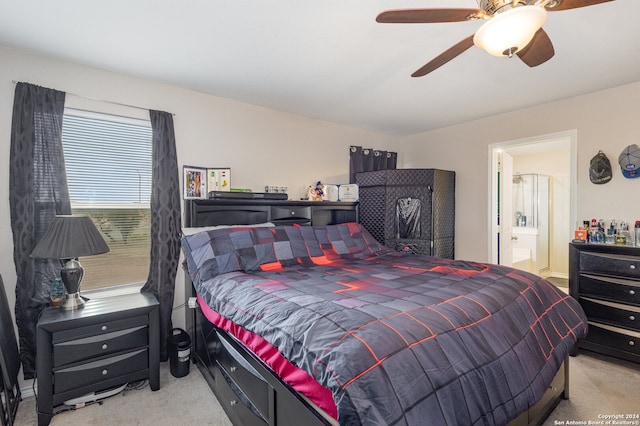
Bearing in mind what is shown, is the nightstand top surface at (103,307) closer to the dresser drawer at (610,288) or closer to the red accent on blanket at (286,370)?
the red accent on blanket at (286,370)

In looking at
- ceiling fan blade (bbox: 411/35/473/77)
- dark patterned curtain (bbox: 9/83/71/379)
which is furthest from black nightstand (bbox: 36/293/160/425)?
ceiling fan blade (bbox: 411/35/473/77)

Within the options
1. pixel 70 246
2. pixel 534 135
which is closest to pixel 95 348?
pixel 70 246

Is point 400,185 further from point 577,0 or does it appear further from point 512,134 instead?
point 577,0

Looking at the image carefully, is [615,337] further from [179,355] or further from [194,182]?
[194,182]

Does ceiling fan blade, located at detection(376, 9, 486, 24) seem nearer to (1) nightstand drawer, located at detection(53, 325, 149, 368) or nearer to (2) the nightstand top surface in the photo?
(2) the nightstand top surface

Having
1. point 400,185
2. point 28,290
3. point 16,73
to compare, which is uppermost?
point 16,73

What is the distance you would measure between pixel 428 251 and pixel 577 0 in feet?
9.28

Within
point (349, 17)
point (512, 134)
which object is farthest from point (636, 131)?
point (349, 17)

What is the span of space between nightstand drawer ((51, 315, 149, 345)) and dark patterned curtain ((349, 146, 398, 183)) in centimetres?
298

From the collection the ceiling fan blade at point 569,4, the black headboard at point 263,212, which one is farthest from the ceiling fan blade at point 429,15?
the black headboard at point 263,212

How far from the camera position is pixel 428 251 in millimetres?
3689

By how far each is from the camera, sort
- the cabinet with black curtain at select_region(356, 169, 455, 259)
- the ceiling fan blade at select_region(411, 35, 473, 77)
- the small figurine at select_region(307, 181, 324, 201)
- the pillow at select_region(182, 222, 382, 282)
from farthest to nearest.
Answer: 1. the cabinet with black curtain at select_region(356, 169, 455, 259)
2. the small figurine at select_region(307, 181, 324, 201)
3. the pillow at select_region(182, 222, 382, 282)
4. the ceiling fan blade at select_region(411, 35, 473, 77)

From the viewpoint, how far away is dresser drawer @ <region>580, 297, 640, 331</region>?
2.50m

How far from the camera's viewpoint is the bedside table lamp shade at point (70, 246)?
195 cm
